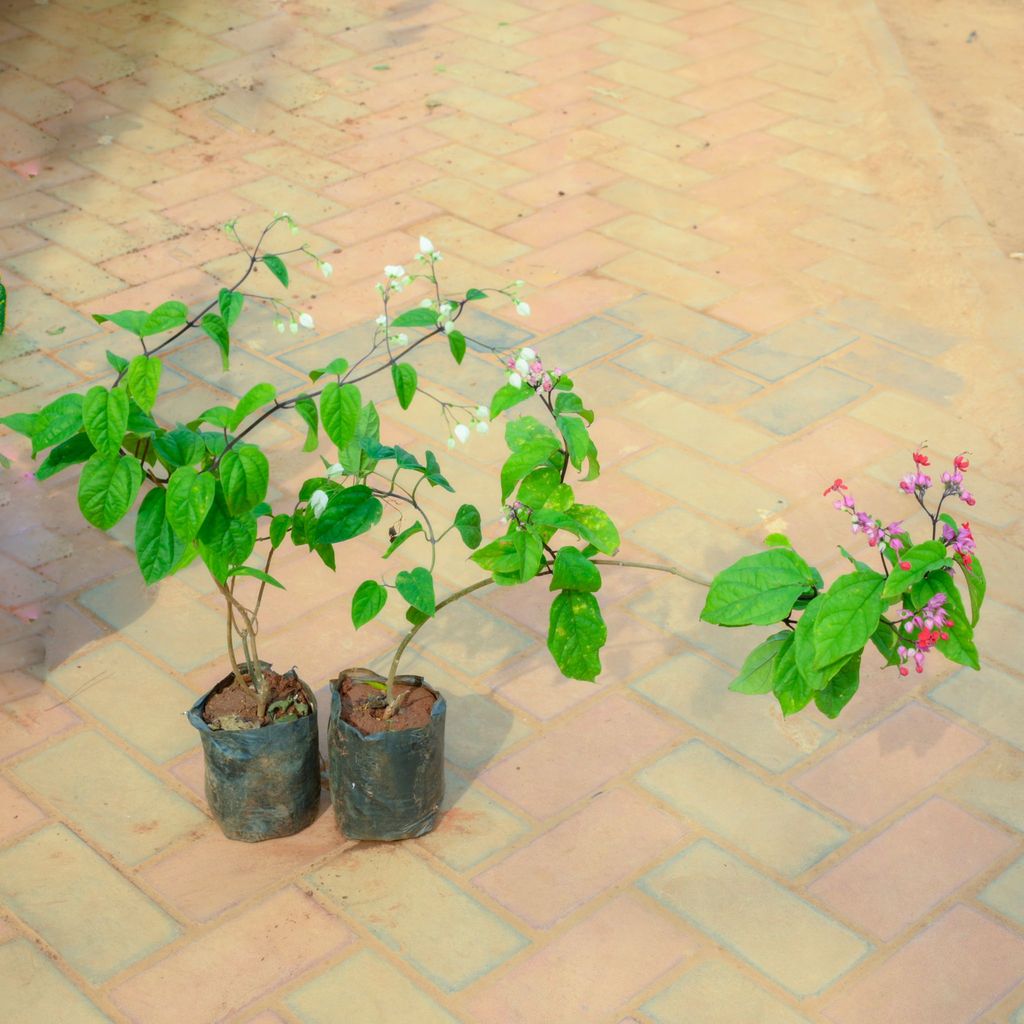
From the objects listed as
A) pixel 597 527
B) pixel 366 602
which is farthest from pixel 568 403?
pixel 366 602

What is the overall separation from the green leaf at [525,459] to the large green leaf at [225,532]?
0.54m

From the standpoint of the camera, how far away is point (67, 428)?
2.84m

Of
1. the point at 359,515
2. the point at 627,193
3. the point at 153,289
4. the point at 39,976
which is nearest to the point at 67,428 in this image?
the point at 359,515

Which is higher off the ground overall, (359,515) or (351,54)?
(359,515)

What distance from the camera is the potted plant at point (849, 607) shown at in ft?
8.73

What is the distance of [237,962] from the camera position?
321cm

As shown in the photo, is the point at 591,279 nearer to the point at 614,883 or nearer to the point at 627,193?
the point at 627,193

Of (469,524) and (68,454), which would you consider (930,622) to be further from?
(68,454)

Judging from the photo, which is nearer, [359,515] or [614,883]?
[359,515]

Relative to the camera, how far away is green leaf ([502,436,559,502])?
2979mm

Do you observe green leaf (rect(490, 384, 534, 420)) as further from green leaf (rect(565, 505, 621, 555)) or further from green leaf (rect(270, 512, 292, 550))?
green leaf (rect(270, 512, 292, 550))

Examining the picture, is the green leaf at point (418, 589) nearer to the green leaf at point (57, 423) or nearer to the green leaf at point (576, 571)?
the green leaf at point (576, 571)

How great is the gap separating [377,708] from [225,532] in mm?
684

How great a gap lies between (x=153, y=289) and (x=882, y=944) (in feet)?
13.0
